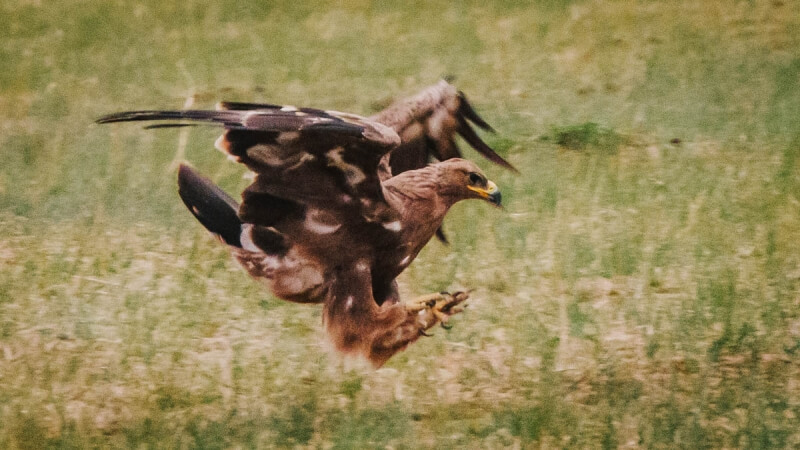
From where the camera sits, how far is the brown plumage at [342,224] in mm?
4430

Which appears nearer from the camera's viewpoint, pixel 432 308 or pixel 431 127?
pixel 432 308

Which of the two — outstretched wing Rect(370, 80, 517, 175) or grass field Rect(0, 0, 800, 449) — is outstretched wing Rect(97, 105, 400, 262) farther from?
outstretched wing Rect(370, 80, 517, 175)

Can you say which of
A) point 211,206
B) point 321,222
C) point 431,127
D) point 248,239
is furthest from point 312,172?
point 431,127

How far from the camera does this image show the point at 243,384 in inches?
201

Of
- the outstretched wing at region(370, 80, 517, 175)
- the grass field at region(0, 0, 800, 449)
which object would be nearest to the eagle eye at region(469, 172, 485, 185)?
the outstretched wing at region(370, 80, 517, 175)

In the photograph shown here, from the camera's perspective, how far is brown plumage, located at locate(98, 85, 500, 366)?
443 cm

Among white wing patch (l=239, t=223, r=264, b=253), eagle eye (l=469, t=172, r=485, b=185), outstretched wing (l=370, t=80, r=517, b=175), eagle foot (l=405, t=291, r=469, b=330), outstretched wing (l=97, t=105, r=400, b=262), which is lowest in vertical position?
eagle foot (l=405, t=291, r=469, b=330)

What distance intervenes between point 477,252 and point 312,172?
198 cm

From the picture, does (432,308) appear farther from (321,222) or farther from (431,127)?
(431,127)

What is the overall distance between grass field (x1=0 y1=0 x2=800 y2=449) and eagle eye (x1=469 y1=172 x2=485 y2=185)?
34.3 inches

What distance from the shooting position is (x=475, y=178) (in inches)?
190

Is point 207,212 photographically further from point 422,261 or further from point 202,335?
point 422,261

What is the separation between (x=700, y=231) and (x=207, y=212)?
2.84m

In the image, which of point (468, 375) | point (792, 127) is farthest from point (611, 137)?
point (468, 375)
